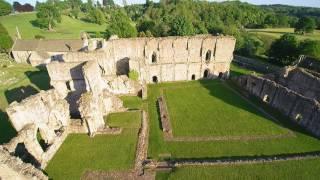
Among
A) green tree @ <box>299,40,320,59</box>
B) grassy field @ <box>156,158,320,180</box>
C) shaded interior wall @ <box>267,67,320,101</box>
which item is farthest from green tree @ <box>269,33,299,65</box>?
grassy field @ <box>156,158,320,180</box>

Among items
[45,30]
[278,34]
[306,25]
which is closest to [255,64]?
[278,34]

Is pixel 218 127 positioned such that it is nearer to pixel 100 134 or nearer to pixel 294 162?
pixel 294 162

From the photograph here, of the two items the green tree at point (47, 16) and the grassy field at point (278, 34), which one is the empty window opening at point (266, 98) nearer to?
the grassy field at point (278, 34)

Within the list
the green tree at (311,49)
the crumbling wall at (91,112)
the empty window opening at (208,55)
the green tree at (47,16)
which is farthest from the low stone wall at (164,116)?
the green tree at (47,16)

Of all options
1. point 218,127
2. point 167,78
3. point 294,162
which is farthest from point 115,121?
point 294,162

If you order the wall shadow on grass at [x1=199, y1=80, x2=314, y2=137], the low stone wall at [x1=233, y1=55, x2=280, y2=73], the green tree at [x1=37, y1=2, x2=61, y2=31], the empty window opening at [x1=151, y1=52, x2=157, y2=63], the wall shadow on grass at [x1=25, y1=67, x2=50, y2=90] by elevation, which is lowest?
the wall shadow on grass at [x1=199, y1=80, x2=314, y2=137]

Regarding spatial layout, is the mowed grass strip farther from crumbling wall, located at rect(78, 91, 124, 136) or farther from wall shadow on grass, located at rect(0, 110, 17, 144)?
wall shadow on grass, located at rect(0, 110, 17, 144)

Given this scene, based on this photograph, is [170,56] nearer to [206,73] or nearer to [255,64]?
[206,73]
